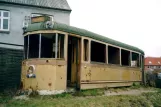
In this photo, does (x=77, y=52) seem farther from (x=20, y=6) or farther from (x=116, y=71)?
(x=20, y=6)

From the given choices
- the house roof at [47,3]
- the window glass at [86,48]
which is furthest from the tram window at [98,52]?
the house roof at [47,3]

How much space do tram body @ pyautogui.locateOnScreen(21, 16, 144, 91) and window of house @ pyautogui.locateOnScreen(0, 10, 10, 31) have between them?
6970 millimetres

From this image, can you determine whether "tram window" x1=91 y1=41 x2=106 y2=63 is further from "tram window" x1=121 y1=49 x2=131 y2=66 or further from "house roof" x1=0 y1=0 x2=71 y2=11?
"house roof" x1=0 y1=0 x2=71 y2=11

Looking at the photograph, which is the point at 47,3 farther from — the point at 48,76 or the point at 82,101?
the point at 82,101

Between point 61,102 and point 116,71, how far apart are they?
6106mm

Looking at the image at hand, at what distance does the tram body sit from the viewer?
9.88m

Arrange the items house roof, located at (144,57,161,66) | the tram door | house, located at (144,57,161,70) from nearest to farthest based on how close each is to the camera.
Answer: the tram door < house, located at (144,57,161,70) < house roof, located at (144,57,161,66)

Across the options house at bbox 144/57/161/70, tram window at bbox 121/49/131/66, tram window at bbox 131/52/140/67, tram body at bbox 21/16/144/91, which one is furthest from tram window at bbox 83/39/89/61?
house at bbox 144/57/161/70

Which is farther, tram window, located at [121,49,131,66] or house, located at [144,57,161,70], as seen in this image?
house, located at [144,57,161,70]

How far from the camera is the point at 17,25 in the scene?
57.4 ft

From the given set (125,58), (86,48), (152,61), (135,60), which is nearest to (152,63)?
(152,61)

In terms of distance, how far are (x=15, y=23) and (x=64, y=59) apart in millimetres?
8663

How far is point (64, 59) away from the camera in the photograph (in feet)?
33.3

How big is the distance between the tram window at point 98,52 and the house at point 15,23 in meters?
4.20
